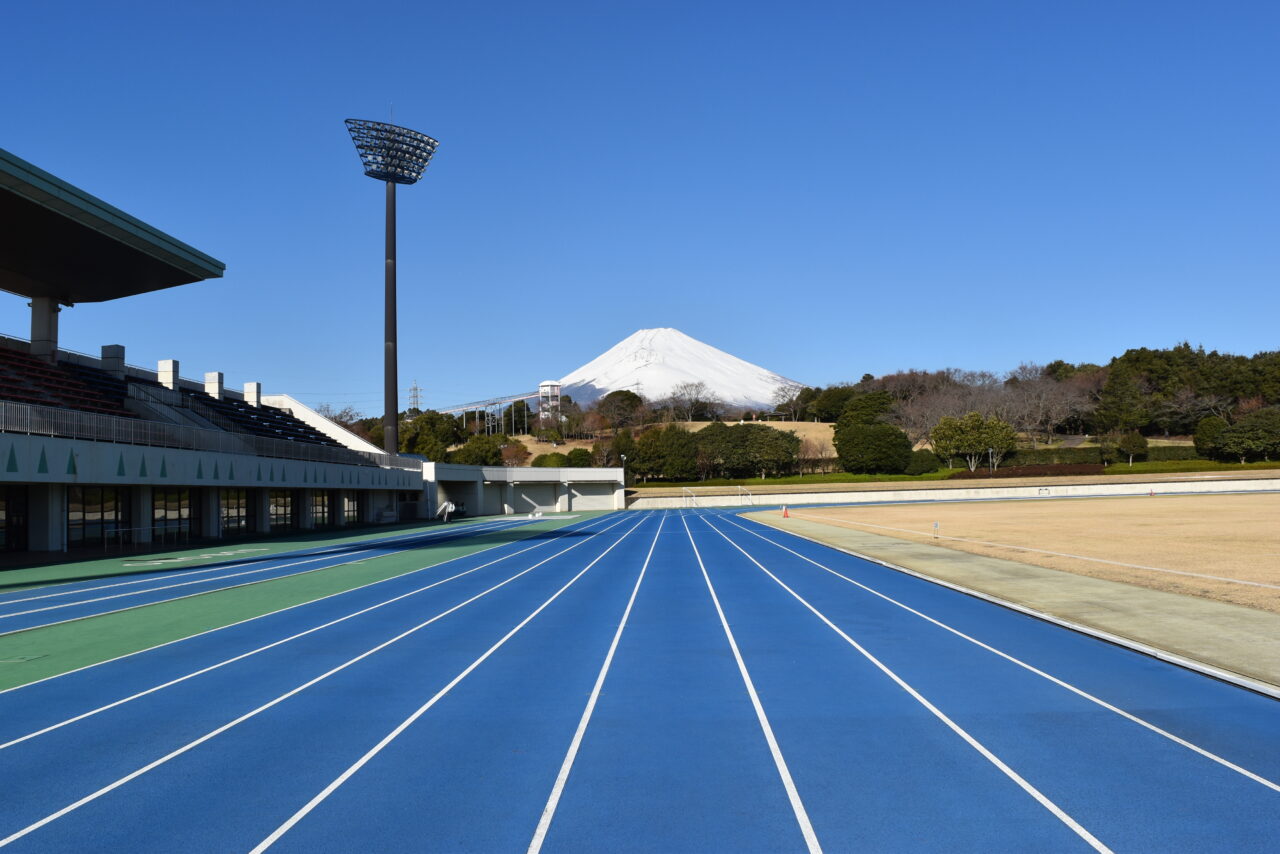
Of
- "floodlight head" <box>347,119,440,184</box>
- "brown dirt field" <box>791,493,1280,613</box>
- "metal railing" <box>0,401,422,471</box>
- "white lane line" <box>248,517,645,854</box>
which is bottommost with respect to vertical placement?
"brown dirt field" <box>791,493,1280,613</box>

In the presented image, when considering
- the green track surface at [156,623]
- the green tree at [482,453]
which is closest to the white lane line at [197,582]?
the green track surface at [156,623]

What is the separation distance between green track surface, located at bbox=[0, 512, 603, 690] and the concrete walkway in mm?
12009

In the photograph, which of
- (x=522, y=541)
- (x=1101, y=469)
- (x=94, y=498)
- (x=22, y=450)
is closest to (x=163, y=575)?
(x=22, y=450)

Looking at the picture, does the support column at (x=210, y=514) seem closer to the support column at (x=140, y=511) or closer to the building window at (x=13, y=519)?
the support column at (x=140, y=511)

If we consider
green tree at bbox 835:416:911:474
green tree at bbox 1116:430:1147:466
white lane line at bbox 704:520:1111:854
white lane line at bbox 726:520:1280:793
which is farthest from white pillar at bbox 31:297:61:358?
green tree at bbox 1116:430:1147:466

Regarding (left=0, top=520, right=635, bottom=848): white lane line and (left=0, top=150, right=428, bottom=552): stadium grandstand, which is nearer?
(left=0, top=520, right=635, bottom=848): white lane line

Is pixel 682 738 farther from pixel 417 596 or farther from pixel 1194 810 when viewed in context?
pixel 417 596

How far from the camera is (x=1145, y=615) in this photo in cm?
1120

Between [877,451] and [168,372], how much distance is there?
64.0 metres

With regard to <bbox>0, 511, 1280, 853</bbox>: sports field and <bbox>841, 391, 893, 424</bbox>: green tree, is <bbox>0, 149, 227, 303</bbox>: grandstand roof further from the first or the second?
<bbox>841, 391, 893, 424</bbox>: green tree

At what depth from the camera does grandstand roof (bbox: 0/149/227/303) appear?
24484mm

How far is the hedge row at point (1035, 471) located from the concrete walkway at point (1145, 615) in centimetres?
6259

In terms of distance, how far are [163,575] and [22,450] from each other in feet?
18.1

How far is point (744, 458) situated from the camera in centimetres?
8488
